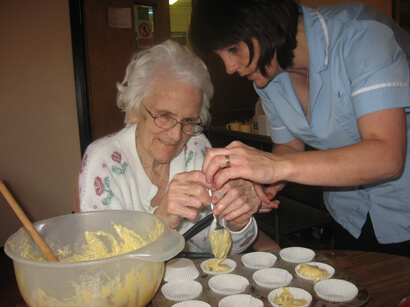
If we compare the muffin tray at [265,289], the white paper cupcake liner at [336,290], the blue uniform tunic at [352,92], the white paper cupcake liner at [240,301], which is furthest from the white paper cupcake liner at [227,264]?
the blue uniform tunic at [352,92]

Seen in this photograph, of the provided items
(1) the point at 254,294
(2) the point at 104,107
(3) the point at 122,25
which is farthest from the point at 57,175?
(1) the point at 254,294

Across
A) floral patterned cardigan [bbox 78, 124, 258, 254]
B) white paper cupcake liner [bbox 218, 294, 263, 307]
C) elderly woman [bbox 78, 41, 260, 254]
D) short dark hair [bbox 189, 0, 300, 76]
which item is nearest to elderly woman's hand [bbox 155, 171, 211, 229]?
elderly woman [bbox 78, 41, 260, 254]

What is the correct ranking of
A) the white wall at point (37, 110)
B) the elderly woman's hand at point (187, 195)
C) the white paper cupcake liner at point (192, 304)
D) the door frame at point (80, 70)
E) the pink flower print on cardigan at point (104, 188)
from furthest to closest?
the door frame at point (80, 70) → the white wall at point (37, 110) → the pink flower print on cardigan at point (104, 188) → the elderly woman's hand at point (187, 195) → the white paper cupcake liner at point (192, 304)

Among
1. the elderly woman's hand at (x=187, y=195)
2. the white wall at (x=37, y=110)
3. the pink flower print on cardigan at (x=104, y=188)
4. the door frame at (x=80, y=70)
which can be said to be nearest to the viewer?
the elderly woman's hand at (x=187, y=195)

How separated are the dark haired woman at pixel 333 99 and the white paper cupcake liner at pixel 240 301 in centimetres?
34

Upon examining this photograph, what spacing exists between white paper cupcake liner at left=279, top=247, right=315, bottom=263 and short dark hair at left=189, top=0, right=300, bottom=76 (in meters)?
0.68

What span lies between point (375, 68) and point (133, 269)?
956mm

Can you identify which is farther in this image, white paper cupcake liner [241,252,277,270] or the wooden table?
Result: white paper cupcake liner [241,252,277,270]

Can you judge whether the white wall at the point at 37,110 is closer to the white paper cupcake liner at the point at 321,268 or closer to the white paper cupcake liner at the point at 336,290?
the white paper cupcake liner at the point at 321,268

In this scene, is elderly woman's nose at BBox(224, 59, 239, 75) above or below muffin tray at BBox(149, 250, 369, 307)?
above

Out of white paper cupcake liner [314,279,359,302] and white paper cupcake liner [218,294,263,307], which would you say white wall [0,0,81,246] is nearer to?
white paper cupcake liner [218,294,263,307]

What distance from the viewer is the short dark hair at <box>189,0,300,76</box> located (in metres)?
1.28

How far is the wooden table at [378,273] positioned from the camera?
3.40 feet

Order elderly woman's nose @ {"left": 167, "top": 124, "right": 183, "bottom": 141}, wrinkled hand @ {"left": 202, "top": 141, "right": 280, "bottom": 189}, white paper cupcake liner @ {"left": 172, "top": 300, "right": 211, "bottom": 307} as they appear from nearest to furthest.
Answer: white paper cupcake liner @ {"left": 172, "top": 300, "right": 211, "bottom": 307} < wrinkled hand @ {"left": 202, "top": 141, "right": 280, "bottom": 189} < elderly woman's nose @ {"left": 167, "top": 124, "right": 183, "bottom": 141}
